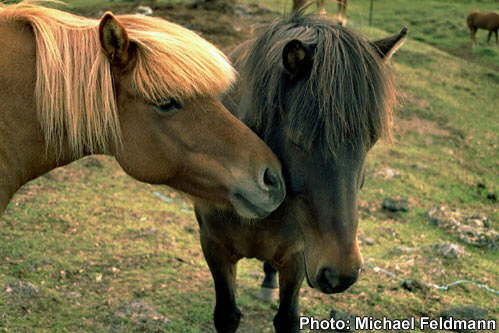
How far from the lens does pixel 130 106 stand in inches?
96.7

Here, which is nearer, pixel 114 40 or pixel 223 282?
pixel 114 40

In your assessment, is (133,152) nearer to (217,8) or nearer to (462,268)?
(462,268)

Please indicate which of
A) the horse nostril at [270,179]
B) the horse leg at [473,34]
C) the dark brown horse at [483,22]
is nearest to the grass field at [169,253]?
the horse nostril at [270,179]

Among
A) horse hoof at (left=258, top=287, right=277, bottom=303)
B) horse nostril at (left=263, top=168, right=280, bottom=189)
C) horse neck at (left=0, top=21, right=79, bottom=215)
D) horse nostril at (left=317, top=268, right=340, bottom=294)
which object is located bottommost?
horse hoof at (left=258, top=287, right=277, bottom=303)

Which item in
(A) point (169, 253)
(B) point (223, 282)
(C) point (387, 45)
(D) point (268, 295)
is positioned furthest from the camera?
(A) point (169, 253)

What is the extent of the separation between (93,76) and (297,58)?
0.92m

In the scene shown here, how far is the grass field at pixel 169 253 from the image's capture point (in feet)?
Result: 14.2

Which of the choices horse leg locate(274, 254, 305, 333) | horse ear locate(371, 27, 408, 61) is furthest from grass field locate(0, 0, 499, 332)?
horse leg locate(274, 254, 305, 333)

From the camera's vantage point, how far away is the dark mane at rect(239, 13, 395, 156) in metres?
2.55

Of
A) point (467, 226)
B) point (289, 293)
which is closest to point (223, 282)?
point (289, 293)

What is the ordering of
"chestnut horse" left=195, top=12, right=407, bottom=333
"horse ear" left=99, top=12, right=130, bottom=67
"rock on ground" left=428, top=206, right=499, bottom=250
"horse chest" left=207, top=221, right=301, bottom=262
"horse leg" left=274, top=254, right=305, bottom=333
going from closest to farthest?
"horse ear" left=99, top=12, right=130, bottom=67, "chestnut horse" left=195, top=12, right=407, bottom=333, "horse chest" left=207, top=221, right=301, bottom=262, "horse leg" left=274, top=254, right=305, bottom=333, "rock on ground" left=428, top=206, right=499, bottom=250

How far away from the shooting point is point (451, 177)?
27.5 feet

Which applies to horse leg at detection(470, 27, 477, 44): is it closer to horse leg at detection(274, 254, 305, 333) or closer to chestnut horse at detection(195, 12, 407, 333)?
horse leg at detection(274, 254, 305, 333)

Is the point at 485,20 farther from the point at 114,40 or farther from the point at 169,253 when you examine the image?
the point at 114,40
